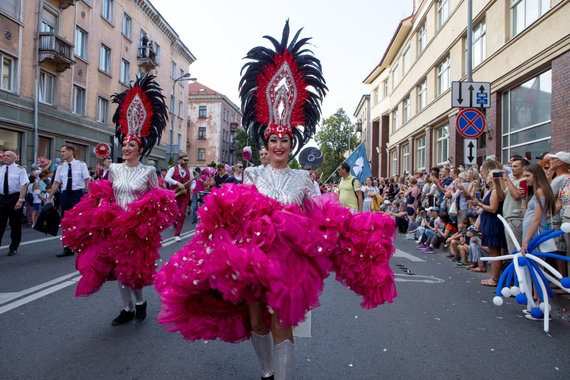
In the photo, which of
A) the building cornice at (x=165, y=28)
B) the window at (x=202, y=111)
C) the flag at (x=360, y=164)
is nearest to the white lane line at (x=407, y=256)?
the flag at (x=360, y=164)

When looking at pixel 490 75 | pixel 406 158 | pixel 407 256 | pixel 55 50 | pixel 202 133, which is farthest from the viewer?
pixel 202 133

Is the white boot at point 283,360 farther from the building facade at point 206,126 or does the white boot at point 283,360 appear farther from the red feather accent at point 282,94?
the building facade at point 206,126

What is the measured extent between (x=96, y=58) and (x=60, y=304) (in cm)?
2340

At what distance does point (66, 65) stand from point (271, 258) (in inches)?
878

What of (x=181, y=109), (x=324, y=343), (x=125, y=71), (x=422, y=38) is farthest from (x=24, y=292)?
(x=181, y=109)

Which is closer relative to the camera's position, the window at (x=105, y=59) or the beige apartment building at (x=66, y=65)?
the beige apartment building at (x=66, y=65)

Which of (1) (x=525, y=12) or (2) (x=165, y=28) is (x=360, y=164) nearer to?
(1) (x=525, y=12)

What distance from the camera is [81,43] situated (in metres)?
23.1

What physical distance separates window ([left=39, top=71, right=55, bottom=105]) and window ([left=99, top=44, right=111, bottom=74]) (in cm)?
475

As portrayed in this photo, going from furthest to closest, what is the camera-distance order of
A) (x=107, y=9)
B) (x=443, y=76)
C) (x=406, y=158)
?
(x=406, y=158), (x=107, y=9), (x=443, y=76)

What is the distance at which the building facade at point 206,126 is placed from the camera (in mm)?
62438

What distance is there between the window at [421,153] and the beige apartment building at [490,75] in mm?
63

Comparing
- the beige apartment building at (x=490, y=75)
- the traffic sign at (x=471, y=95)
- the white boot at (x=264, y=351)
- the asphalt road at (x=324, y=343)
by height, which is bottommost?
the asphalt road at (x=324, y=343)

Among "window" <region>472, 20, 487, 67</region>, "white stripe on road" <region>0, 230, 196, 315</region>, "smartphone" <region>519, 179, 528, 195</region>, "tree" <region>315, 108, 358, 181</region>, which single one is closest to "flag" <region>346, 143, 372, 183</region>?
"smartphone" <region>519, 179, 528, 195</region>
